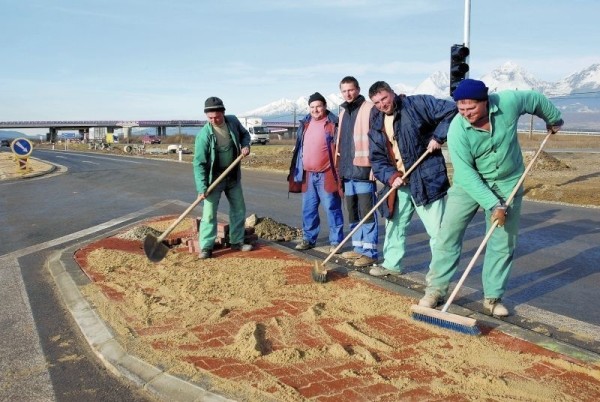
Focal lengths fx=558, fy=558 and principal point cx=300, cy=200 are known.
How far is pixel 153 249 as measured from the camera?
6.22 m

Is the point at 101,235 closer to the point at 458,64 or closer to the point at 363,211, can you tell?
the point at 363,211

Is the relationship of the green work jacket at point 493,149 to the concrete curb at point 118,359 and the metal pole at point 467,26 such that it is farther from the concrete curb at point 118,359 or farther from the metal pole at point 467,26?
the metal pole at point 467,26

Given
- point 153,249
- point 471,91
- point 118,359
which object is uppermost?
point 471,91

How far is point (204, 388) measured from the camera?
329 cm

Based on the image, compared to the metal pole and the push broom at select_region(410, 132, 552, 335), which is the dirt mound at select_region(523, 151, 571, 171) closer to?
the metal pole

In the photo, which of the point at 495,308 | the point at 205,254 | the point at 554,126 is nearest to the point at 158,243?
the point at 205,254

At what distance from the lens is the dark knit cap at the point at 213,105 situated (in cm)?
648

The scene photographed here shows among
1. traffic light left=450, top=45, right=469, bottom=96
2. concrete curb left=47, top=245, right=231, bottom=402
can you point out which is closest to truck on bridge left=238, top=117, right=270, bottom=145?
traffic light left=450, top=45, right=469, bottom=96

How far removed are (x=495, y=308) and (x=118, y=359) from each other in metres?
2.90

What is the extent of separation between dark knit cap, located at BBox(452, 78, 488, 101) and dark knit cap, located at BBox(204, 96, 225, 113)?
10.5 feet

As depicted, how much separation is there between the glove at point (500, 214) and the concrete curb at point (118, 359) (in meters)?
2.36

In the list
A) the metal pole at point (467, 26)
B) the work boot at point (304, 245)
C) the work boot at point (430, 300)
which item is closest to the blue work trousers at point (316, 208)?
the work boot at point (304, 245)

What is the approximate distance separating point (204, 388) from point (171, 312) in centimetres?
144

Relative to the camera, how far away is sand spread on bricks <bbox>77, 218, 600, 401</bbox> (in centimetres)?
330
